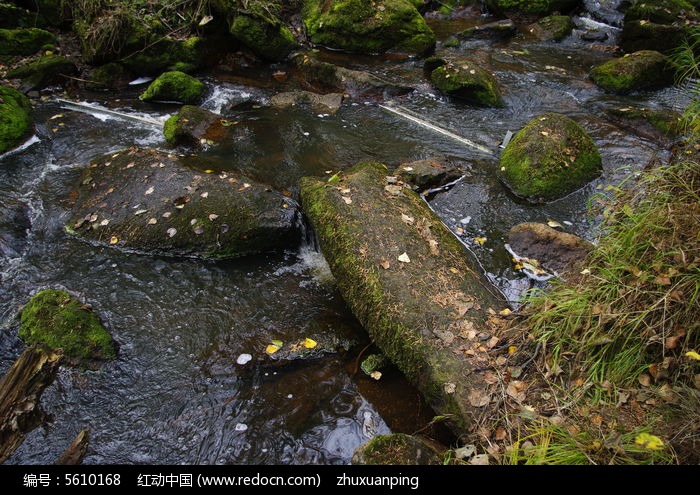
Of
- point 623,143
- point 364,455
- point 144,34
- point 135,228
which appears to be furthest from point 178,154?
point 623,143

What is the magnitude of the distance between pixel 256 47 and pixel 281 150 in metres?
4.19

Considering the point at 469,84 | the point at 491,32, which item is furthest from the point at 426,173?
the point at 491,32

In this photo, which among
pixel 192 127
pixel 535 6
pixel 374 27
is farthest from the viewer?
pixel 535 6

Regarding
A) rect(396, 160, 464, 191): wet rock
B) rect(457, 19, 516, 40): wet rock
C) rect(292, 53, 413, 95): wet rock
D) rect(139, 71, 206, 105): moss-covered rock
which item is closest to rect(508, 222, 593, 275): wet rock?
rect(396, 160, 464, 191): wet rock

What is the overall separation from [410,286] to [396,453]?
1.50 meters

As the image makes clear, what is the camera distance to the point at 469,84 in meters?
8.45

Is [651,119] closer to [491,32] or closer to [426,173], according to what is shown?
[426,173]

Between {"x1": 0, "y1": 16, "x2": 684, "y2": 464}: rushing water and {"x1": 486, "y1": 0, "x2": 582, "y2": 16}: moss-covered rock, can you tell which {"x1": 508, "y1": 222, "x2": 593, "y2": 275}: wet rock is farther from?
{"x1": 486, "y1": 0, "x2": 582, "y2": 16}: moss-covered rock

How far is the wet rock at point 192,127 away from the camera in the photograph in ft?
23.6

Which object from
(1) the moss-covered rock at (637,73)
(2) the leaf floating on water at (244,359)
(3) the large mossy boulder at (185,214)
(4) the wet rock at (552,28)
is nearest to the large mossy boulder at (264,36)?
(3) the large mossy boulder at (185,214)

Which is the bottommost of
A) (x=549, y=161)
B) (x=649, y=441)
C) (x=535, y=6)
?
(x=549, y=161)

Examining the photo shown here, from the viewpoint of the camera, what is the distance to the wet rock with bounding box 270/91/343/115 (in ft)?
27.8

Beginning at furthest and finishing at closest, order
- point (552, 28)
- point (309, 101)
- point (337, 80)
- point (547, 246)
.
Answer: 1. point (552, 28)
2. point (337, 80)
3. point (309, 101)
4. point (547, 246)

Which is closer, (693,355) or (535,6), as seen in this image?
(693,355)
